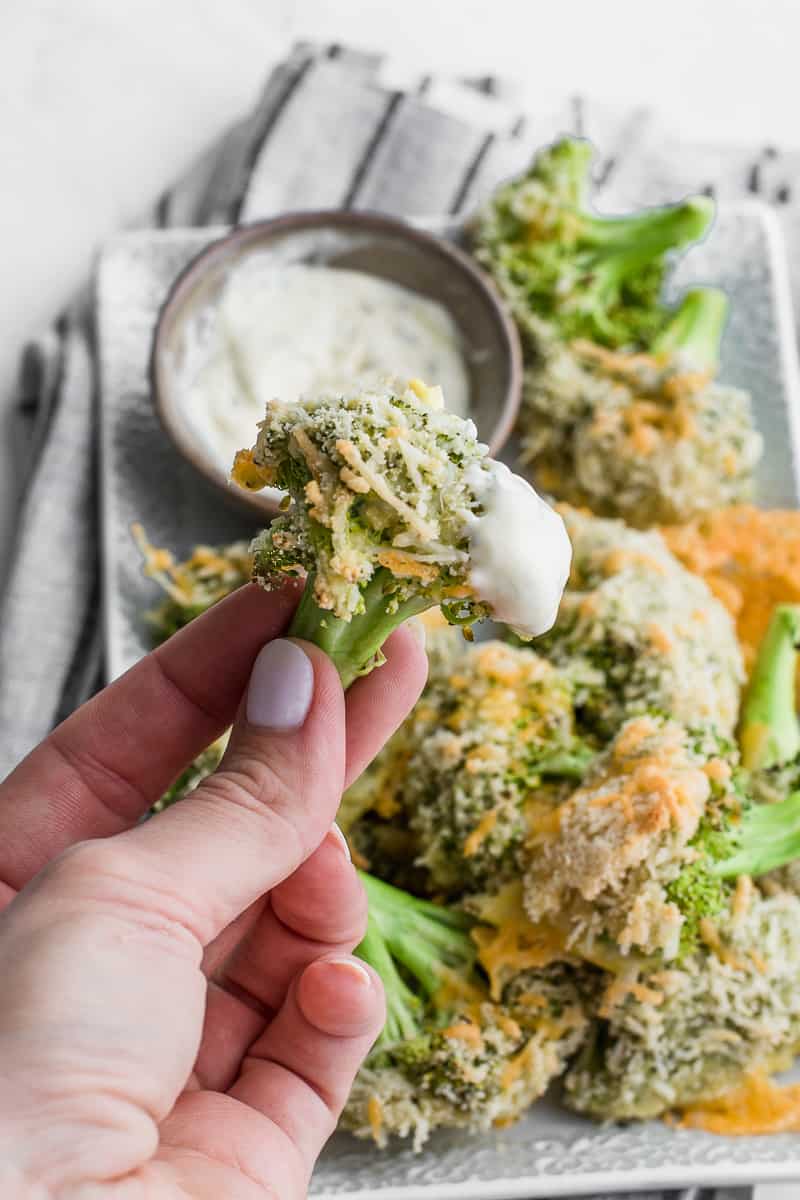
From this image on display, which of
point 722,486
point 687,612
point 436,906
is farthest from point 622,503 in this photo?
point 436,906

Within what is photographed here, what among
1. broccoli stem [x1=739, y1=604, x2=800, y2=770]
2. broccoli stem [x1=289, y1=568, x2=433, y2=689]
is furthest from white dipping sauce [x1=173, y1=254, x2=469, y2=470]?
broccoli stem [x1=289, y1=568, x2=433, y2=689]

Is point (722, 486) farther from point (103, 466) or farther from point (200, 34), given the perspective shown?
point (200, 34)

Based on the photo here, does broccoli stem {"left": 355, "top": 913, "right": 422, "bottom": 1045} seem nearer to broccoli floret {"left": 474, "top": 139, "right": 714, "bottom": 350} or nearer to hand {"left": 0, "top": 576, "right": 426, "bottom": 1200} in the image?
hand {"left": 0, "top": 576, "right": 426, "bottom": 1200}

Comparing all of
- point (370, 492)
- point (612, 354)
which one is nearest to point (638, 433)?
point (612, 354)

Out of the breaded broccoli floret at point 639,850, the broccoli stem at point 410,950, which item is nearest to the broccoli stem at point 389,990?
the broccoli stem at point 410,950

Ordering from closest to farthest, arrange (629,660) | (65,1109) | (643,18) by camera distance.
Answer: (65,1109)
(629,660)
(643,18)

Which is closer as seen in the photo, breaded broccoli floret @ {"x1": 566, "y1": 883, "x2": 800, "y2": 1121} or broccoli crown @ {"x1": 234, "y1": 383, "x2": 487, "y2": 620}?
broccoli crown @ {"x1": 234, "y1": 383, "x2": 487, "y2": 620}
